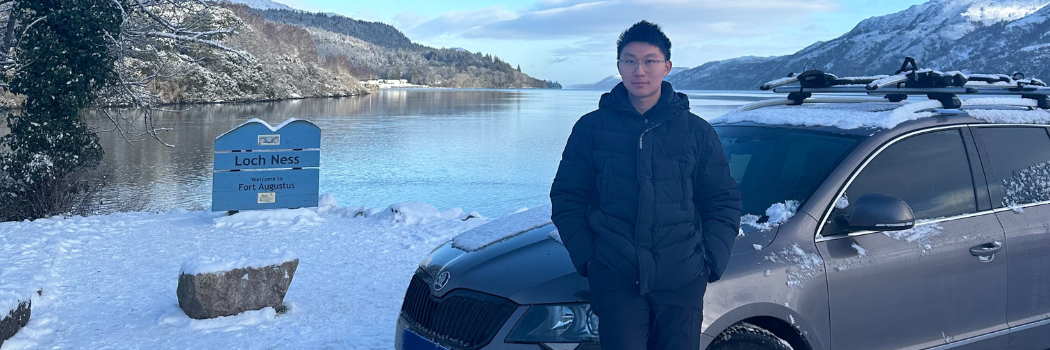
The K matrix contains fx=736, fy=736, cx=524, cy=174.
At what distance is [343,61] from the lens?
157 metres

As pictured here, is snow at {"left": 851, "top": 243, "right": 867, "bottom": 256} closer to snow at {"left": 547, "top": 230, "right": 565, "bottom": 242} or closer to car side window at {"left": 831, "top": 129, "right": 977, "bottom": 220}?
car side window at {"left": 831, "top": 129, "right": 977, "bottom": 220}

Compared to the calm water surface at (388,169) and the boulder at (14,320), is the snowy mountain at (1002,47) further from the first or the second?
the boulder at (14,320)

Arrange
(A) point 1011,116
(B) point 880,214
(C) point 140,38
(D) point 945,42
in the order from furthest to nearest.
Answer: (D) point 945,42 < (C) point 140,38 < (A) point 1011,116 < (B) point 880,214

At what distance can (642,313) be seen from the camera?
2545 millimetres

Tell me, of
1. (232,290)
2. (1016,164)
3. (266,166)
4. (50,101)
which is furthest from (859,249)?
(50,101)

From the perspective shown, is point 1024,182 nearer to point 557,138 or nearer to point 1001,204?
→ point 1001,204

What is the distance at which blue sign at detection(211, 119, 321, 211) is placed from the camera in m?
9.75

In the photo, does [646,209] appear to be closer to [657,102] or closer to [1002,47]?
[657,102]

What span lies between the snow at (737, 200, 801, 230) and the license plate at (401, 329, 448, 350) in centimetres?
144

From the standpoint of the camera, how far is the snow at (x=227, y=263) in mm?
5363

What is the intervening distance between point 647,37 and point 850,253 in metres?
1.35

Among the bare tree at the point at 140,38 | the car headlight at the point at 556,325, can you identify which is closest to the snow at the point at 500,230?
the car headlight at the point at 556,325

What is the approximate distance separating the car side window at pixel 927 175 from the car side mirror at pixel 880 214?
0.28m

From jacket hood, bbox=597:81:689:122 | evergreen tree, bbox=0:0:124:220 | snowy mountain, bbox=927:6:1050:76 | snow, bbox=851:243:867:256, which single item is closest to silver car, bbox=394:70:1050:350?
snow, bbox=851:243:867:256
